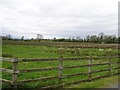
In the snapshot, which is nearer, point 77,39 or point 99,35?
point 77,39

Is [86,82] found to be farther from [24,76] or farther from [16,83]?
[16,83]

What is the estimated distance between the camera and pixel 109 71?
16.9 metres

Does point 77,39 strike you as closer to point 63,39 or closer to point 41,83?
point 63,39

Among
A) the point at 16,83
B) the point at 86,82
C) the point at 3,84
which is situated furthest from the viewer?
the point at 86,82

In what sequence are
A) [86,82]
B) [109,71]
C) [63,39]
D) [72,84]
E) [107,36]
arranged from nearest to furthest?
[72,84] → [86,82] → [109,71] → [63,39] → [107,36]

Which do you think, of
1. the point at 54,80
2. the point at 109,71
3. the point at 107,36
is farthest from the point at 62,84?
the point at 107,36

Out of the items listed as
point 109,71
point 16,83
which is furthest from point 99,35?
point 16,83

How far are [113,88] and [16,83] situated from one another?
182 inches

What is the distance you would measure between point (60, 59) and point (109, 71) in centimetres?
576

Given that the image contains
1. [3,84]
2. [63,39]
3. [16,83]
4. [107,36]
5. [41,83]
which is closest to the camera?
[16,83]

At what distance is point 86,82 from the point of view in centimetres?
1367

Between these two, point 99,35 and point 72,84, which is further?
point 99,35

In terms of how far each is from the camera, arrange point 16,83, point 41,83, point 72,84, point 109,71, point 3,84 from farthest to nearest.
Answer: point 109,71 < point 72,84 < point 41,83 < point 3,84 < point 16,83

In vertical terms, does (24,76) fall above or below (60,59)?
below
